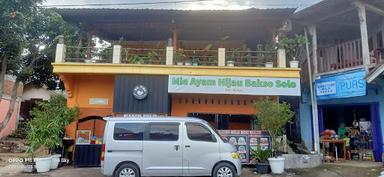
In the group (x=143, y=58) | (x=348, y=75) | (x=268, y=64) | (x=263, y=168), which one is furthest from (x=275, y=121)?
(x=143, y=58)

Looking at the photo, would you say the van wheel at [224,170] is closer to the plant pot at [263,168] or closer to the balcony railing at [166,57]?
the plant pot at [263,168]

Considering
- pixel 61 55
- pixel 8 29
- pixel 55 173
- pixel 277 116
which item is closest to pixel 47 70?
pixel 8 29

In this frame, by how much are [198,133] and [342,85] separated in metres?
6.32

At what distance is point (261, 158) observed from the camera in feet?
34.1

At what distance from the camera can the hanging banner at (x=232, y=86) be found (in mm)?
11594

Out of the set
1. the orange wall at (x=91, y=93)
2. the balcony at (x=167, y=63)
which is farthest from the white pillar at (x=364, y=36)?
the orange wall at (x=91, y=93)

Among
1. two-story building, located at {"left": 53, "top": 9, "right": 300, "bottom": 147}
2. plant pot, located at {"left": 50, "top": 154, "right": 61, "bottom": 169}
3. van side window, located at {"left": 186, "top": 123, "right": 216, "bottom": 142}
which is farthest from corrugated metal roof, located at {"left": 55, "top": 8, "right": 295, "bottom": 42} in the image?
plant pot, located at {"left": 50, "top": 154, "right": 61, "bottom": 169}

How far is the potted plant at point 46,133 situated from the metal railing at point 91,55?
202 centimetres

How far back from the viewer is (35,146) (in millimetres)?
10398

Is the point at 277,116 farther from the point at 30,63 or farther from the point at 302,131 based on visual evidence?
the point at 30,63

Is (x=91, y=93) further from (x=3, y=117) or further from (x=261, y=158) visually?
(x=3, y=117)

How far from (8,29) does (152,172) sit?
8919 mm

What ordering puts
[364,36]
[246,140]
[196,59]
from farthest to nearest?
1. [196,59]
2. [246,140]
3. [364,36]

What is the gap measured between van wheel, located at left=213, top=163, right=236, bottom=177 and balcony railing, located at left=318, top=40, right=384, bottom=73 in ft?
21.6
